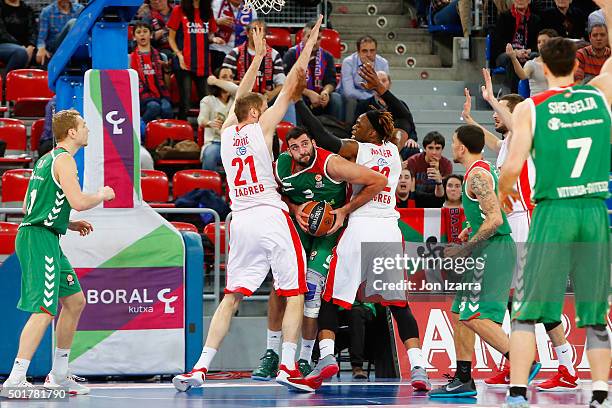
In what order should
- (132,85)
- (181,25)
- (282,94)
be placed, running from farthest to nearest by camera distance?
(181,25), (132,85), (282,94)

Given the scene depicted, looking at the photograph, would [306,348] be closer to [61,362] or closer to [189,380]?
[189,380]

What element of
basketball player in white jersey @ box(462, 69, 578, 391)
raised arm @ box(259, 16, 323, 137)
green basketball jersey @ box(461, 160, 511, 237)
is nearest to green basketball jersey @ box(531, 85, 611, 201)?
basketball player in white jersey @ box(462, 69, 578, 391)

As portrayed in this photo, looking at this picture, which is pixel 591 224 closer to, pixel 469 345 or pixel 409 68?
pixel 469 345

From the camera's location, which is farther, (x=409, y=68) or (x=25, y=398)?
(x=409, y=68)

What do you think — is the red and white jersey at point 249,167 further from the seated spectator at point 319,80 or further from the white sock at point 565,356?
the seated spectator at point 319,80

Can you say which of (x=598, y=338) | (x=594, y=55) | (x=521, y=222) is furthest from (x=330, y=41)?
(x=598, y=338)

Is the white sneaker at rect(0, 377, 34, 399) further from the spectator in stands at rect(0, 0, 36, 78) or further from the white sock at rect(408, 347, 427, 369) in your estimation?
the spectator in stands at rect(0, 0, 36, 78)

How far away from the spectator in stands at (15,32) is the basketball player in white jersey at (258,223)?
6.97 metres

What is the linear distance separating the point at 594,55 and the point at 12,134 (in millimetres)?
7334

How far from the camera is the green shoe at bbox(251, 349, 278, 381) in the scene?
32.3 feet

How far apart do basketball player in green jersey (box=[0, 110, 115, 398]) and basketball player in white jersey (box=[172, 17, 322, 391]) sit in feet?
3.62

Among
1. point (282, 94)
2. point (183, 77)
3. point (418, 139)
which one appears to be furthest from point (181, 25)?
point (282, 94)

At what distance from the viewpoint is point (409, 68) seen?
1758 centimetres

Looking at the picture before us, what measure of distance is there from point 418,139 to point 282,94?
6.51m
